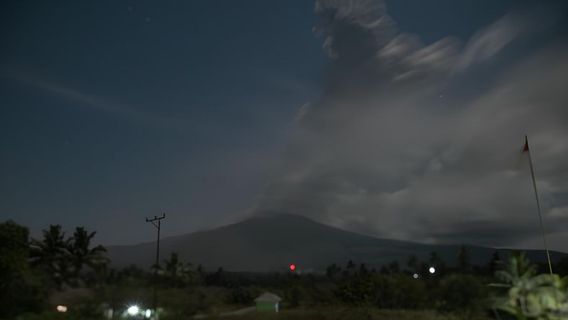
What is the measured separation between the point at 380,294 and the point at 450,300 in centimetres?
1119

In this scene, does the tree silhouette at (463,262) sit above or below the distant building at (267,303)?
above

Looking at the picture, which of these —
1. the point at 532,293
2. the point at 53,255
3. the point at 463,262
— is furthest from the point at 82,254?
the point at 463,262

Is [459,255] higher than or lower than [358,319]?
higher

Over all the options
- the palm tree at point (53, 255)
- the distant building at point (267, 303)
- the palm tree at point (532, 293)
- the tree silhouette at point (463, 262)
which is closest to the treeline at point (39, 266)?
the palm tree at point (53, 255)

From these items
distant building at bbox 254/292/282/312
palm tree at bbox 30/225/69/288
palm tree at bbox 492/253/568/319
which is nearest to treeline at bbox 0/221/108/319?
palm tree at bbox 30/225/69/288

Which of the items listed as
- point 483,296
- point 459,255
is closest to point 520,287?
point 483,296

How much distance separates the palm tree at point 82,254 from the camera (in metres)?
63.2

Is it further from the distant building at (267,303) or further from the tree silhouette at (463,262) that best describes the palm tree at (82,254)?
the tree silhouette at (463,262)

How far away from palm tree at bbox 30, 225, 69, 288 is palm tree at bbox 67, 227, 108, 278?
884 mm

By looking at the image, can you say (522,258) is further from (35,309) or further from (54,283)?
(54,283)

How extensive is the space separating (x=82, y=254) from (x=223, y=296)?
32.8 metres

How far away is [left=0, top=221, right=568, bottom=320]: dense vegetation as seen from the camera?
37.7 meters

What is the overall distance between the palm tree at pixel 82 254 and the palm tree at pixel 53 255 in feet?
2.90

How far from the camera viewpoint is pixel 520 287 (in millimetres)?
36844
